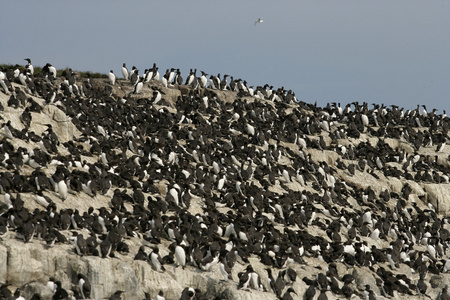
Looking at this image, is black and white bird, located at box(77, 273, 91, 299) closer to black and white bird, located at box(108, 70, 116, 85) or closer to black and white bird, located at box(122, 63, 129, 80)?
black and white bird, located at box(108, 70, 116, 85)

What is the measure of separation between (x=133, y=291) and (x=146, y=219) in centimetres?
529

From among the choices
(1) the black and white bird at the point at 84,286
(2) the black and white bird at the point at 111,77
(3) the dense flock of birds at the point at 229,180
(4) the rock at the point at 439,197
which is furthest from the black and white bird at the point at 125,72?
(1) the black and white bird at the point at 84,286

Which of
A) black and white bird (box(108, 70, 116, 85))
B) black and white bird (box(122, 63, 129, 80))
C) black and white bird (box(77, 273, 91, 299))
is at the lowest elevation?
black and white bird (box(77, 273, 91, 299))

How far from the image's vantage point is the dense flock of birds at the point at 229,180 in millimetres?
27391

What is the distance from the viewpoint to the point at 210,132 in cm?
4488

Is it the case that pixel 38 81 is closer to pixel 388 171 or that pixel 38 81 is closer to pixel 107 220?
pixel 107 220

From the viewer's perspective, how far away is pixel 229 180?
3812 cm

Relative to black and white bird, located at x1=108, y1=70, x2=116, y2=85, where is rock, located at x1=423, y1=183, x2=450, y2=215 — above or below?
below

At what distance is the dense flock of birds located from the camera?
2739 cm

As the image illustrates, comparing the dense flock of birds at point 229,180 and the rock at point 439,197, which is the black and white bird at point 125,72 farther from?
the rock at point 439,197

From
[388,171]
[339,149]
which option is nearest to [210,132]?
[339,149]

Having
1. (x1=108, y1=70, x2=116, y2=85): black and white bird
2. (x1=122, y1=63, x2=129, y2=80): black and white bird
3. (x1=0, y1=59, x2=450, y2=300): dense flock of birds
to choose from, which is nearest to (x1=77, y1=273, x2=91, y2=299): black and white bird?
(x1=0, y1=59, x2=450, y2=300): dense flock of birds

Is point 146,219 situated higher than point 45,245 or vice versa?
point 146,219

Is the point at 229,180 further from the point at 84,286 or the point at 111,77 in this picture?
the point at 84,286
